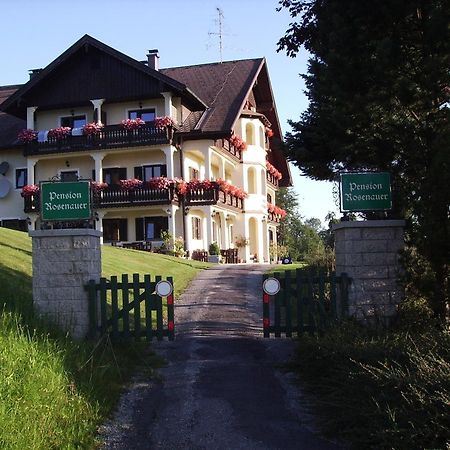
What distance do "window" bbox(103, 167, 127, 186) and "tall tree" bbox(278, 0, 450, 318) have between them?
23915mm

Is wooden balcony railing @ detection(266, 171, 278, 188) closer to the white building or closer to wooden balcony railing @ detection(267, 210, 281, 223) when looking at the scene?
wooden balcony railing @ detection(267, 210, 281, 223)

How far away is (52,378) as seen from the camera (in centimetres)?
601

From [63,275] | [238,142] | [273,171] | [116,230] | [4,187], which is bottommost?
[63,275]

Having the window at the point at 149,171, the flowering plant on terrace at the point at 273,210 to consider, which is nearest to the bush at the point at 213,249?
the window at the point at 149,171

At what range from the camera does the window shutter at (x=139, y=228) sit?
32.7 m

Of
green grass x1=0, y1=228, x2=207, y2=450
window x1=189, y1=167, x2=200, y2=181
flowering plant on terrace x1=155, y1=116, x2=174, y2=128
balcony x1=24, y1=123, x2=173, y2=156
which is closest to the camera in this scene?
green grass x1=0, y1=228, x2=207, y2=450

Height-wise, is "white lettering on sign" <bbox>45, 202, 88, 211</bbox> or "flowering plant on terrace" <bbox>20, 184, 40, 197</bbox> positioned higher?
"flowering plant on terrace" <bbox>20, 184, 40, 197</bbox>

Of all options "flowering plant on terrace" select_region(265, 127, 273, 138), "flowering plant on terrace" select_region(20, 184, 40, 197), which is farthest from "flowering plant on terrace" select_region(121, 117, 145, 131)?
"flowering plant on terrace" select_region(265, 127, 273, 138)

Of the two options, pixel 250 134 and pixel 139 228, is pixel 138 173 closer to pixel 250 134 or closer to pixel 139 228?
pixel 139 228

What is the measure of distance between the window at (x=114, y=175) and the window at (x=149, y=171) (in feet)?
2.19

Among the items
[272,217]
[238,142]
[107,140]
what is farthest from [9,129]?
[272,217]

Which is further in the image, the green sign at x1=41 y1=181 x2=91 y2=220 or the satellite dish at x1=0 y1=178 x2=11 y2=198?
the satellite dish at x1=0 y1=178 x2=11 y2=198

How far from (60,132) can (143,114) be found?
14.4ft

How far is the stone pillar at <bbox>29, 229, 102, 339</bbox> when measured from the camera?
9.05 m
